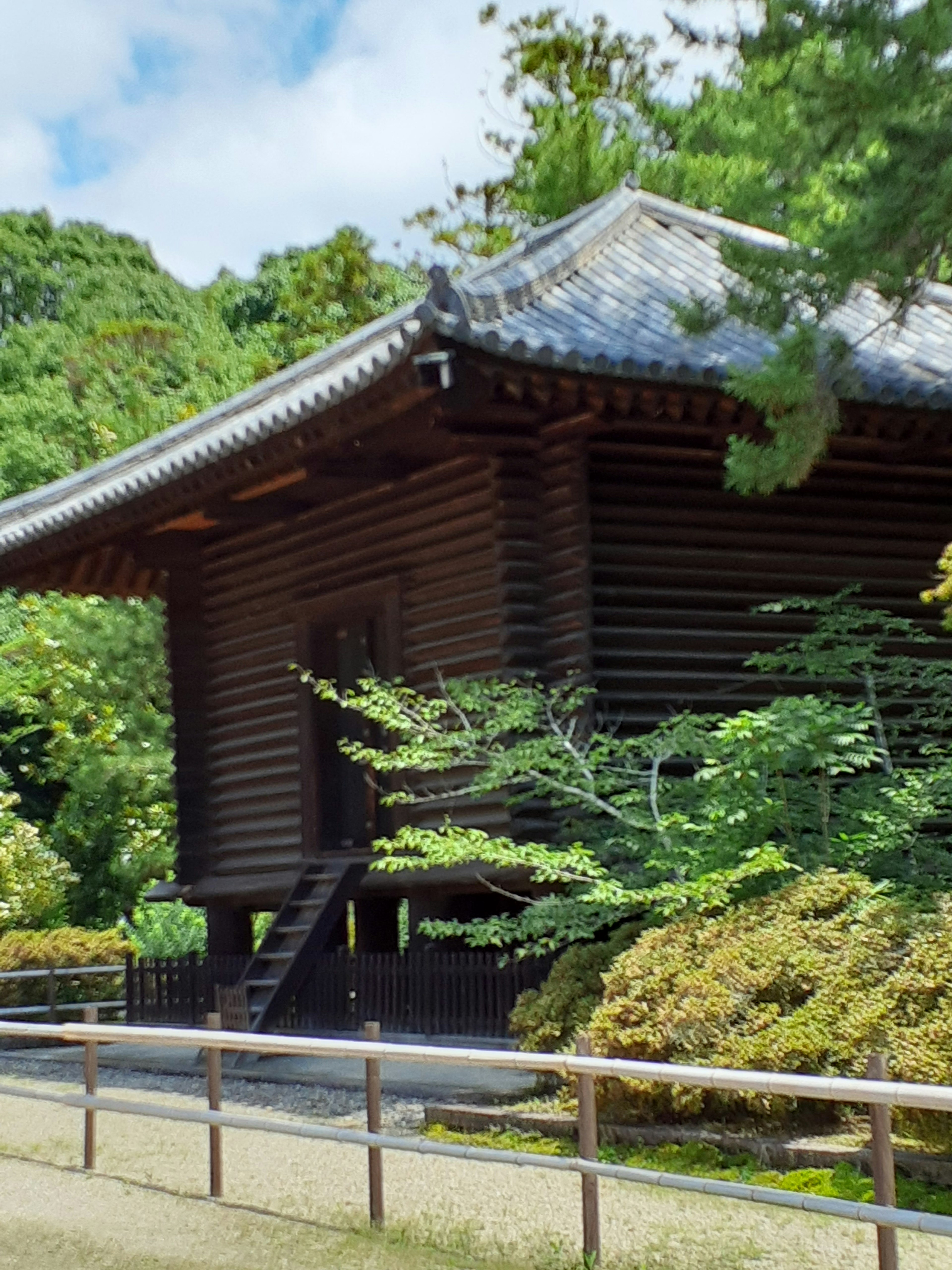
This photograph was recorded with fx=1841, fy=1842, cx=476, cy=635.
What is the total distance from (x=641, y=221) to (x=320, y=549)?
403 centimetres

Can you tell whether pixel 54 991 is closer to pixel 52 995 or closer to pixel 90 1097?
pixel 52 995

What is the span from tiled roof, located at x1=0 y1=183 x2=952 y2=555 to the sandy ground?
473 centimetres

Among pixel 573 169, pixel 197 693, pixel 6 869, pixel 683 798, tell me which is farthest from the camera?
pixel 573 169

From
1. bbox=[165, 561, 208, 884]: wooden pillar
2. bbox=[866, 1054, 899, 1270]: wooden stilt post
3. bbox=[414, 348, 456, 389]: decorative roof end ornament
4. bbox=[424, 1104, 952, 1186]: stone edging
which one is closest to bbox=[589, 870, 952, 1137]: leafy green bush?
bbox=[424, 1104, 952, 1186]: stone edging

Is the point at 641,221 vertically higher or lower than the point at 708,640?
higher

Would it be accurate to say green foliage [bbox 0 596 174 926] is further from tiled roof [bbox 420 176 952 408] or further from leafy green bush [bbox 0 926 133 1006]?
tiled roof [bbox 420 176 952 408]

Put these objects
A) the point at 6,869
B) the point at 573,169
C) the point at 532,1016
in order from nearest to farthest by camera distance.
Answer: the point at 532,1016, the point at 6,869, the point at 573,169

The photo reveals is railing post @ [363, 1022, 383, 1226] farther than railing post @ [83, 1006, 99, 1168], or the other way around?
railing post @ [83, 1006, 99, 1168]

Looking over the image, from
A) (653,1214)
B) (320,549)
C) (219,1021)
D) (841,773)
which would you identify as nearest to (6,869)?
(320,549)

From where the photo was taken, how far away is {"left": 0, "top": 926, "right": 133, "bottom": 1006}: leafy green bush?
19266 mm

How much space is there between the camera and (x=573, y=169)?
90.6 ft

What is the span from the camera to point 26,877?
2617 cm

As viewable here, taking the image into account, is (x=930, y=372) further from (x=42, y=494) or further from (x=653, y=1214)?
(x=42, y=494)

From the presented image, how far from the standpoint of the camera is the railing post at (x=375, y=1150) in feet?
23.6
